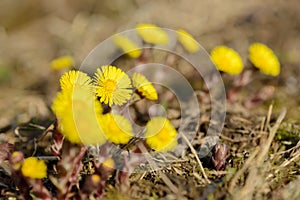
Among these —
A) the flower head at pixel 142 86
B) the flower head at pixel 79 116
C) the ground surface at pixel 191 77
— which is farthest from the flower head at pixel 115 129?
the flower head at pixel 142 86

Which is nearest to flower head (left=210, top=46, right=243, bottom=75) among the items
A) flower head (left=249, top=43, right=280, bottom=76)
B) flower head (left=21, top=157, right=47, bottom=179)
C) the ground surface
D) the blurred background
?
flower head (left=249, top=43, right=280, bottom=76)

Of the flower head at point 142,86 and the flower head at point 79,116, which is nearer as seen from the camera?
the flower head at point 79,116

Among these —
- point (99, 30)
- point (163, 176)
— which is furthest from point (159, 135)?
point (99, 30)

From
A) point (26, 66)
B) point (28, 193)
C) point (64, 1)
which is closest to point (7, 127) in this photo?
point (28, 193)

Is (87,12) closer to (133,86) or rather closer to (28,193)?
(133,86)

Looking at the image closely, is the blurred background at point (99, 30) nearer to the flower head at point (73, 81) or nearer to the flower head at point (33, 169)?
the flower head at point (73, 81)

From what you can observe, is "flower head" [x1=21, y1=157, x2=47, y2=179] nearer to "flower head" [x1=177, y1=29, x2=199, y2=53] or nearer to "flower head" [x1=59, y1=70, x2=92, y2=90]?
"flower head" [x1=59, y1=70, x2=92, y2=90]
